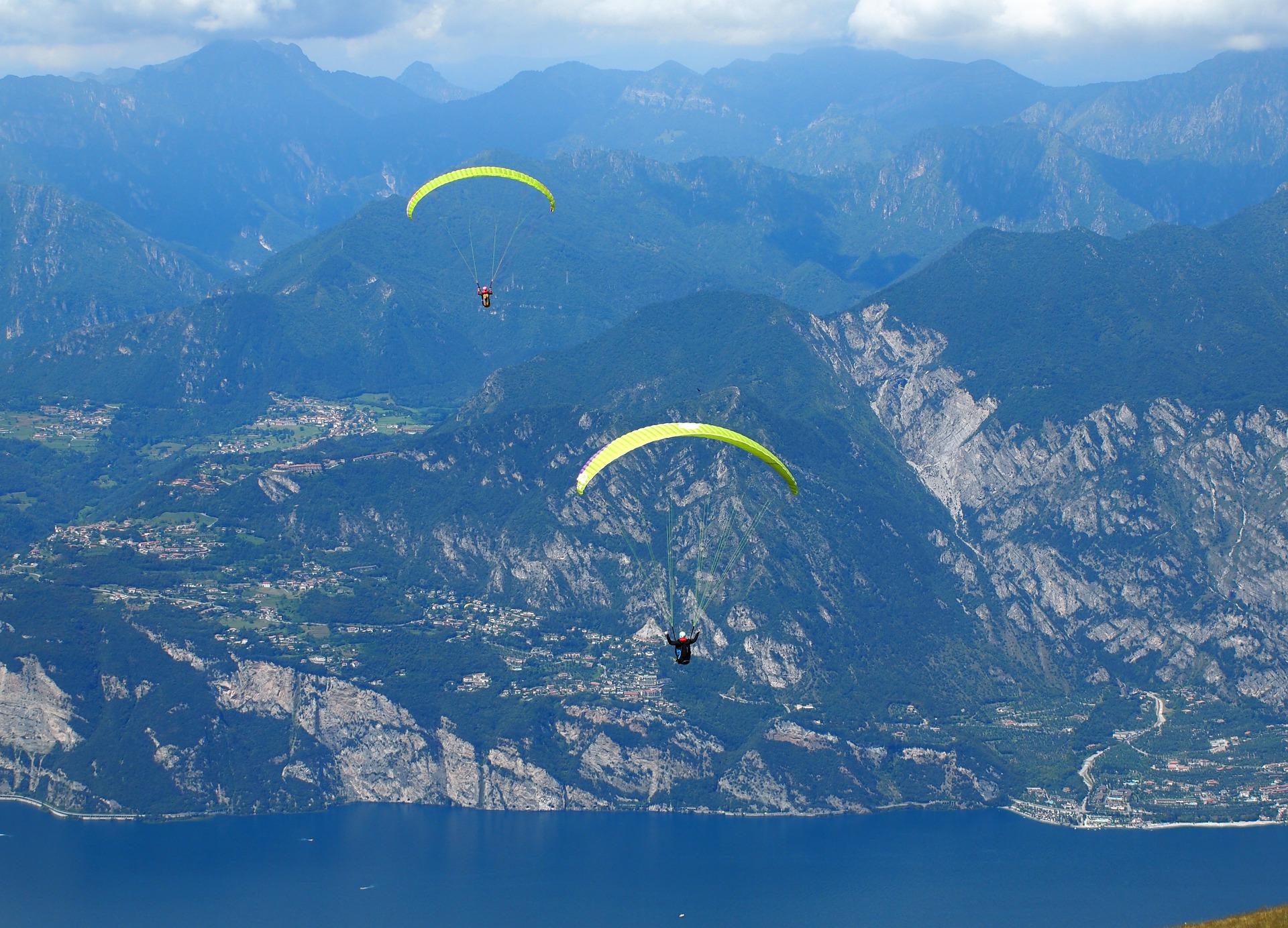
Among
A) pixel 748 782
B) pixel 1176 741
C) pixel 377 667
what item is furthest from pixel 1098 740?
pixel 377 667

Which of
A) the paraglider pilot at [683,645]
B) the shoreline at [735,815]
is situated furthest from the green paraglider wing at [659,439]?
the shoreline at [735,815]

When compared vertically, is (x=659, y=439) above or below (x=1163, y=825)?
Answer: above

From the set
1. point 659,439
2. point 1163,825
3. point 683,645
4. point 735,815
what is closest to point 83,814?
point 735,815

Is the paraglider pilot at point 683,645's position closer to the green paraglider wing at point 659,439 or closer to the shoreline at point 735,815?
the green paraglider wing at point 659,439

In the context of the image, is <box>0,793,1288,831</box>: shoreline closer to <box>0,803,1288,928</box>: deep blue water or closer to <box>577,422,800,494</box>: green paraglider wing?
<box>0,803,1288,928</box>: deep blue water

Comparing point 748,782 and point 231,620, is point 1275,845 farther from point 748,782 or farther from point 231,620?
point 231,620

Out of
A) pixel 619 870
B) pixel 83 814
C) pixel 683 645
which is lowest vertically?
pixel 619 870

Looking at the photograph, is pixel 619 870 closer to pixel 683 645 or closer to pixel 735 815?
pixel 735 815

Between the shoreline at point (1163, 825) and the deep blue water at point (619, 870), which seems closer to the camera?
the deep blue water at point (619, 870)
